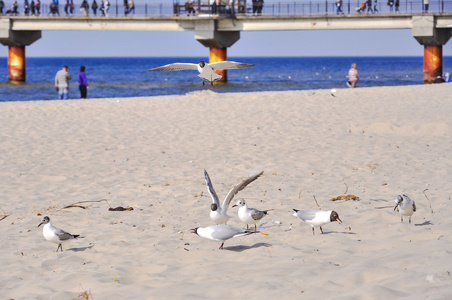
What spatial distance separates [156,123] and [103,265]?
1065cm

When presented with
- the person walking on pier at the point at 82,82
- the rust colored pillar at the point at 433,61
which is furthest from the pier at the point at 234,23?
the person walking on pier at the point at 82,82

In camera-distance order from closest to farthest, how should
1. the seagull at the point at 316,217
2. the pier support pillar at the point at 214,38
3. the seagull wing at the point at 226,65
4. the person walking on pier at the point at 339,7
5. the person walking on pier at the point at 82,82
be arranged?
1. the seagull at the point at 316,217
2. the seagull wing at the point at 226,65
3. the person walking on pier at the point at 82,82
4. the person walking on pier at the point at 339,7
5. the pier support pillar at the point at 214,38

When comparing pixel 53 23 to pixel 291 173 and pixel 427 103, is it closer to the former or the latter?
pixel 427 103

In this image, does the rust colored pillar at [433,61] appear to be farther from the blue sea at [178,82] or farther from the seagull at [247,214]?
the seagull at [247,214]

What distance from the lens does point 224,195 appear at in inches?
Answer: 373

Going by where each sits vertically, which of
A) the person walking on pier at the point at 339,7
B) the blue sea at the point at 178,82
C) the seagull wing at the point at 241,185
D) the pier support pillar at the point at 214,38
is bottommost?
the seagull wing at the point at 241,185

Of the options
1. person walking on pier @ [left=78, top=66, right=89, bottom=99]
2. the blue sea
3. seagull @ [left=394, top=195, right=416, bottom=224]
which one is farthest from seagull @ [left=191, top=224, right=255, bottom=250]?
the blue sea

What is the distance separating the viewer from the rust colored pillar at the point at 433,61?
4544 centimetres

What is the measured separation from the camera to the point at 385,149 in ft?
42.8

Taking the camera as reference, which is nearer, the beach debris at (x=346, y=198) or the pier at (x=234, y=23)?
the beach debris at (x=346, y=198)

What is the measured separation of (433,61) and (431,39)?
223 centimetres

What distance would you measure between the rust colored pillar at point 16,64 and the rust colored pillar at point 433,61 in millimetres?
34668

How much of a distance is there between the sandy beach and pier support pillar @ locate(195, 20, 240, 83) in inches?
1107

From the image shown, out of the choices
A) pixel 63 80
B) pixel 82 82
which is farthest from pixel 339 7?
pixel 63 80
